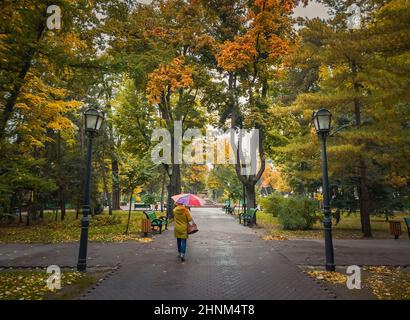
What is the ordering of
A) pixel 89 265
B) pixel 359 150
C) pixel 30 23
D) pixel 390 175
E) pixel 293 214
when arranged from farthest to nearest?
pixel 293 214 → pixel 390 175 → pixel 359 150 → pixel 89 265 → pixel 30 23

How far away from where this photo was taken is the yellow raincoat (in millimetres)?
9086

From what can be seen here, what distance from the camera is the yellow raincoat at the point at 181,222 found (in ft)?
29.8

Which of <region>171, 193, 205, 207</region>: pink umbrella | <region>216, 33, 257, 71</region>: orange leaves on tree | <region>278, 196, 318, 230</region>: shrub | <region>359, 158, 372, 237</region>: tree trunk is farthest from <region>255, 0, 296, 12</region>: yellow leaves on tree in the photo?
<region>171, 193, 205, 207</region>: pink umbrella

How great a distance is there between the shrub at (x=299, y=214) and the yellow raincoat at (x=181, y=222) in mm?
10331

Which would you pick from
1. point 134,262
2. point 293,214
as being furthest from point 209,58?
point 134,262

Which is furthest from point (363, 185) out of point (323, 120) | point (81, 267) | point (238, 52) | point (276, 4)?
point (81, 267)

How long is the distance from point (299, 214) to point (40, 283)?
575 inches

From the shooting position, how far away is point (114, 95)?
107 feet

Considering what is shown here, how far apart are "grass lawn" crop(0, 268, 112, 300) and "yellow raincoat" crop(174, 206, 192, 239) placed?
7.62 ft

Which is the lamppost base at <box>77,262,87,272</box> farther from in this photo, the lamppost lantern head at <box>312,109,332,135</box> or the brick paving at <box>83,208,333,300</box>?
the lamppost lantern head at <box>312,109,332,135</box>

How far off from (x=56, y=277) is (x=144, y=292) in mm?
2546

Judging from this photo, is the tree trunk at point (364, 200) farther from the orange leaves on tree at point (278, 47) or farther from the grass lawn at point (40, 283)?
the grass lawn at point (40, 283)

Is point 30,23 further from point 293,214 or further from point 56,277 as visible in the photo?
point 293,214

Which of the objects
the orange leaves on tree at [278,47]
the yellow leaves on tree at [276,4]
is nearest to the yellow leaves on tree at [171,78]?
the orange leaves on tree at [278,47]
